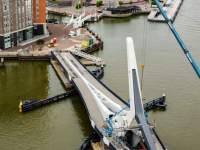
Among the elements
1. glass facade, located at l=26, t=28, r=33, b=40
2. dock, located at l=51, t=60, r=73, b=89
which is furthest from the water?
glass facade, located at l=26, t=28, r=33, b=40

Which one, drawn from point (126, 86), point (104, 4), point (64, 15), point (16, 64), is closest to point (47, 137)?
point (126, 86)

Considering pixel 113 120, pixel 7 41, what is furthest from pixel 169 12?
pixel 113 120

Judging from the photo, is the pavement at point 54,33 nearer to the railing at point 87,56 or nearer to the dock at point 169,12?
the railing at point 87,56

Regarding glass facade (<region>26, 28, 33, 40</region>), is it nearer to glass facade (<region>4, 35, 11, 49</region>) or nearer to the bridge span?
glass facade (<region>4, 35, 11, 49</region>)

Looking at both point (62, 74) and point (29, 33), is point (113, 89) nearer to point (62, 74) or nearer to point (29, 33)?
point (62, 74)

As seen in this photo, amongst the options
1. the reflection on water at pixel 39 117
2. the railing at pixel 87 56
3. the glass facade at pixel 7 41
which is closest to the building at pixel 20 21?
the glass facade at pixel 7 41

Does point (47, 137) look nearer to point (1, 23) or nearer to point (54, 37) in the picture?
point (1, 23)

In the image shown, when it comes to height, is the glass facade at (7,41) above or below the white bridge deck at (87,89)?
above
